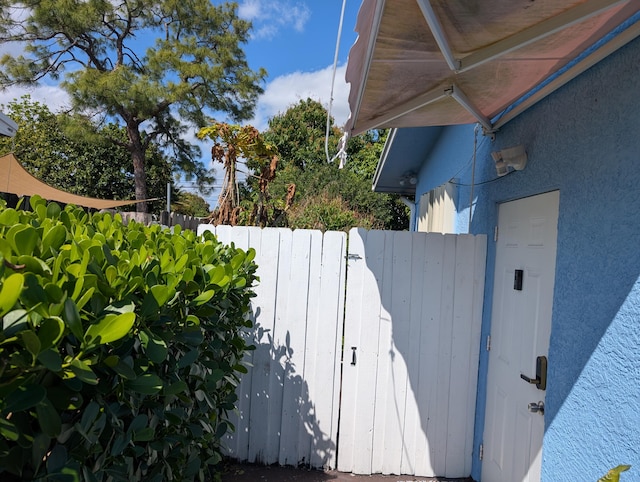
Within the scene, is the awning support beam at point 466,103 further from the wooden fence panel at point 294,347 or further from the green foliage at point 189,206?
the green foliage at point 189,206

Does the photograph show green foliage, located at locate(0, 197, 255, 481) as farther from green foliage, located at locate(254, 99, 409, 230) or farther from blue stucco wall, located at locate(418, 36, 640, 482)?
→ green foliage, located at locate(254, 99, 409, 230)

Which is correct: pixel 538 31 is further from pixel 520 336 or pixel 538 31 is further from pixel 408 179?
pixel 408 179

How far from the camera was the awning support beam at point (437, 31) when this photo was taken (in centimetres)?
159

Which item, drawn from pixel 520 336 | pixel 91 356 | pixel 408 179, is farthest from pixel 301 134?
pixel 91 356

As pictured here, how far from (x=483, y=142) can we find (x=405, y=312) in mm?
1686

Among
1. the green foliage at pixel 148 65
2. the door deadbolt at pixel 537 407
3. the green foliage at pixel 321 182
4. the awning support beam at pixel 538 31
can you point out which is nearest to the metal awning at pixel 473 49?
the awning support beam at pixel 538 31

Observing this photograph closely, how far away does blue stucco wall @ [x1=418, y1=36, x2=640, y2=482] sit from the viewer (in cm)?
170

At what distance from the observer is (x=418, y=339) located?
3502 mm

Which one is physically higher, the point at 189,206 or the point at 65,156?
the point at 65,156

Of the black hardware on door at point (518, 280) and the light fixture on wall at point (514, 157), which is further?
the black hardware on door at point (518, 280)

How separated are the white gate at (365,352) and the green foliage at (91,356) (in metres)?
1.92

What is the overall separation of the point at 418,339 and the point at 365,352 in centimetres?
48

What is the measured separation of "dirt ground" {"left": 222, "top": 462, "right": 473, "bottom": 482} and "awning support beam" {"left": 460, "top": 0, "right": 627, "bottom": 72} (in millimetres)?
3282

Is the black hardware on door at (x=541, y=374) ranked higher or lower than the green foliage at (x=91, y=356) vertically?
lower
